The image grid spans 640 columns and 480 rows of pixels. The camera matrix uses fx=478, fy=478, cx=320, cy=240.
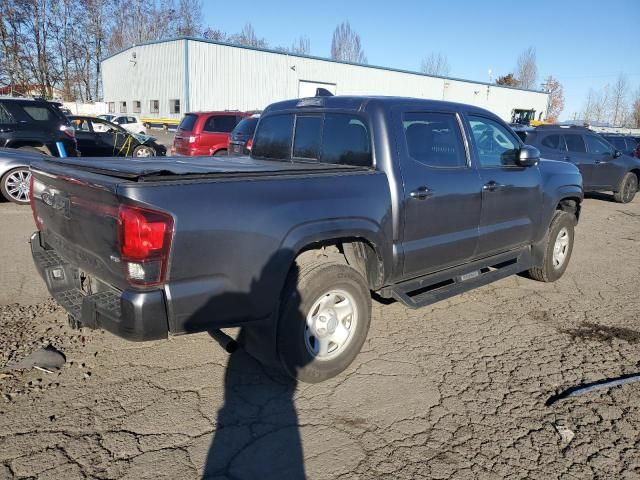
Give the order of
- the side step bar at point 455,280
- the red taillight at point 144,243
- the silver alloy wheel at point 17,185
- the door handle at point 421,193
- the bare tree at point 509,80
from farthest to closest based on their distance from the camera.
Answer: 1. the bare tree at point 509,80
2. the silver alloy wheel at point 17,185
3. the side step bar at point 455,280
4. the door handle at point 421,193
5. the red taillight at point 144,243

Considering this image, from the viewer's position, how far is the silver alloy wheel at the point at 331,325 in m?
3.23

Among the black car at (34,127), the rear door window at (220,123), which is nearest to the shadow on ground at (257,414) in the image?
the black car at (34,127)

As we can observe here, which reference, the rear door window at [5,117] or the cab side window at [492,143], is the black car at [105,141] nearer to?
the rear door window at [5,117]

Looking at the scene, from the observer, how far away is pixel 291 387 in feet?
10.7

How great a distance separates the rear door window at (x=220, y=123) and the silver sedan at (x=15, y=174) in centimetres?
519

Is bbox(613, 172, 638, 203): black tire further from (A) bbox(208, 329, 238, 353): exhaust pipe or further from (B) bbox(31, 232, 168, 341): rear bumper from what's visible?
(B) bbox(31, 232, 168, 341): rear bumper

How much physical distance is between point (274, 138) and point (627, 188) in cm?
1203

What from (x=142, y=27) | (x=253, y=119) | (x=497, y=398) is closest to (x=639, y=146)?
(x=253, y=119)

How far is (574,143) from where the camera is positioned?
1168 cm

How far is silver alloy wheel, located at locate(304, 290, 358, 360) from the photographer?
323 cm

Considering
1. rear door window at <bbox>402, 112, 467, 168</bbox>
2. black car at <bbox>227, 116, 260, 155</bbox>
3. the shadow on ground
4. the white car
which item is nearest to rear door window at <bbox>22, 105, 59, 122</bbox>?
black car at <bbox>227, 116, 260, 155</bbox>

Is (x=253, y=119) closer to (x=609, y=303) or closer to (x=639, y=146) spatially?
(x=609, y=303)

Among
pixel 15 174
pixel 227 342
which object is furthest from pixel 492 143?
pixel 15 174

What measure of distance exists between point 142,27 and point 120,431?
2664 inches
